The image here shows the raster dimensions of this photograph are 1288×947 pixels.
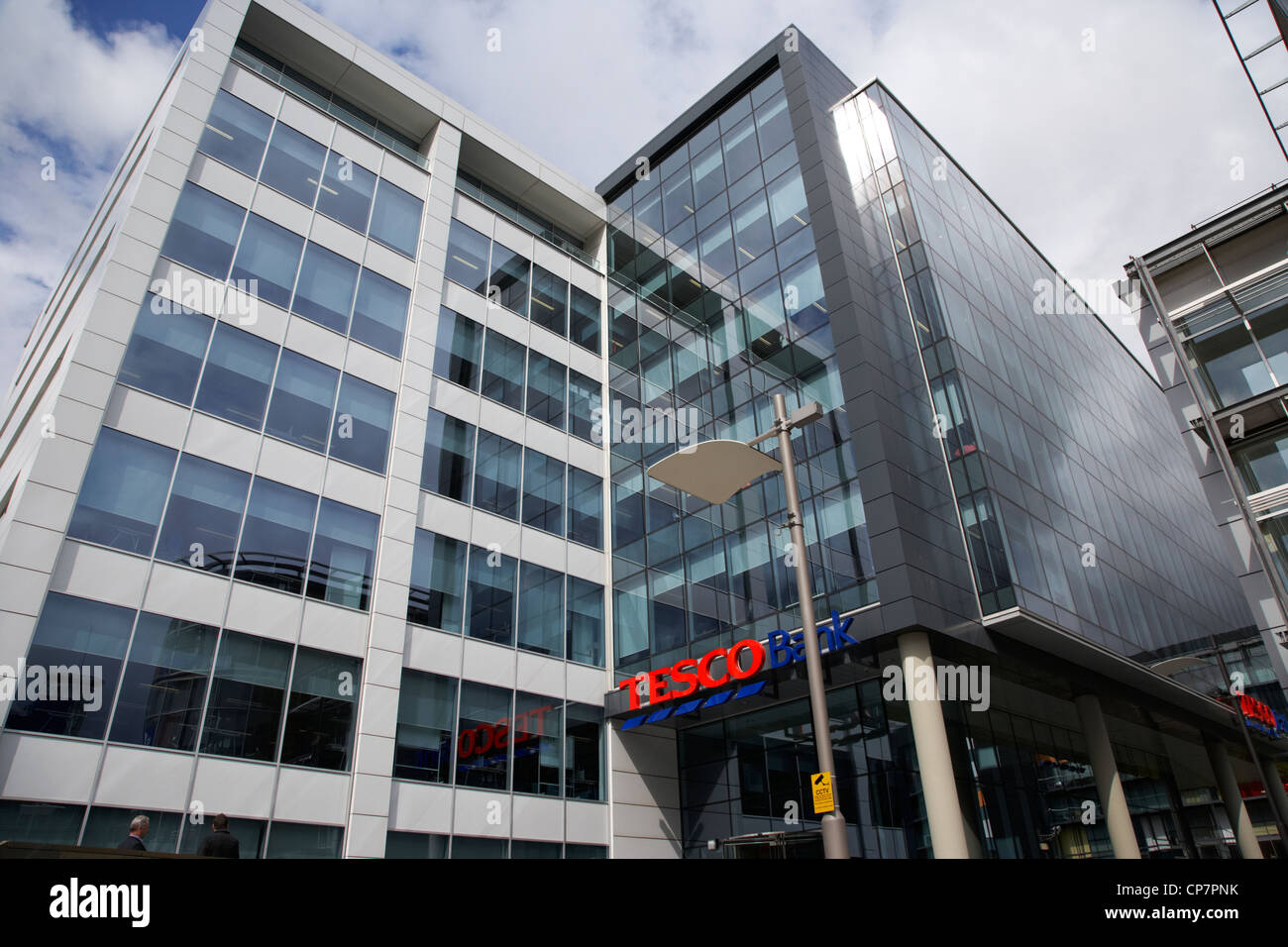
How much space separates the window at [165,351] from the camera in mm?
19031

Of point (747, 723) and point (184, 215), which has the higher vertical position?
point (184, 215)

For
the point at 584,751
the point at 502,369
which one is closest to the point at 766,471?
the point at 584,751

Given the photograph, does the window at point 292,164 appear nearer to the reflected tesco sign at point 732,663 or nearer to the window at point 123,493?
the window at point 123,493

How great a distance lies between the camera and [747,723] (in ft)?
77.3

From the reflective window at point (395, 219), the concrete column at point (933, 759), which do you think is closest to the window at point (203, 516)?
the reflective window at point (395, 219)

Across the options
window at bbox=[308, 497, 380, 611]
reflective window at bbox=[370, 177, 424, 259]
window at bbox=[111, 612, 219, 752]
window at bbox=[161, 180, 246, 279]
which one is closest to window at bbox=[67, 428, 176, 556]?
window at bbox=[111, 612, 219, 752]

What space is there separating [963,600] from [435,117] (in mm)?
23618

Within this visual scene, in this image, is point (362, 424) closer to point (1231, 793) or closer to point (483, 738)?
point (483, 738)

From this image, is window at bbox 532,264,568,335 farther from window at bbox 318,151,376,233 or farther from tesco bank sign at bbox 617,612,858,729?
tesco bank sign at bbox 617,612,858,729

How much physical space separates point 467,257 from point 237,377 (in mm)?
9995
